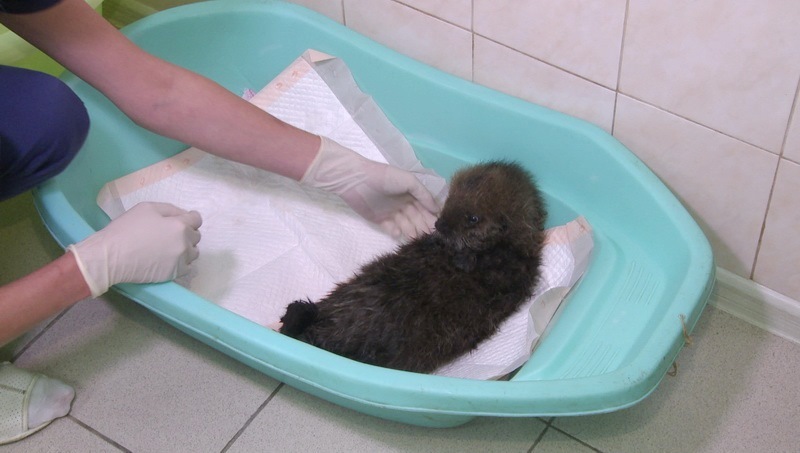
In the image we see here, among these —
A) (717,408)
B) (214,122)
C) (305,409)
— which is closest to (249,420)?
(305,409)

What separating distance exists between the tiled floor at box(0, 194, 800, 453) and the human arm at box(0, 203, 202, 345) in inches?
10.7

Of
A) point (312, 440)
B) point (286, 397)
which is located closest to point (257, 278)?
point (286, 397)

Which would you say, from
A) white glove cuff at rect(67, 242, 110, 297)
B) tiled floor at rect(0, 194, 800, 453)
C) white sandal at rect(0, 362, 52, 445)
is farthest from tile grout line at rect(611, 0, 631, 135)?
white sandal at rect(0, 362, 52, 445)

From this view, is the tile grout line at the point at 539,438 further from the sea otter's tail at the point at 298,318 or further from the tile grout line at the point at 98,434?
the tile grout line at the point at 98,434

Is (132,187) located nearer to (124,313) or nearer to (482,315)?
(124,313)

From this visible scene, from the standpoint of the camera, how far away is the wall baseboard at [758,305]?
1571 millimetres

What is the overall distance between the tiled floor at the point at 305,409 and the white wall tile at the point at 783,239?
0.40 feet

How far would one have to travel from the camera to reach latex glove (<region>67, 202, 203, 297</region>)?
1357 millimetres

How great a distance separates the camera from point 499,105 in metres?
1.69

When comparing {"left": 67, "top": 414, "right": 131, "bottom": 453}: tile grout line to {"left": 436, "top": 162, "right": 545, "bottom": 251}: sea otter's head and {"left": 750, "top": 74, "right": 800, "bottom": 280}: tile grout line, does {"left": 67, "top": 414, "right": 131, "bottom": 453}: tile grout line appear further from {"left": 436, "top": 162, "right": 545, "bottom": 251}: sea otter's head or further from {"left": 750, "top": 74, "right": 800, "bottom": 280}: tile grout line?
{"left": 750, "top": 74, "right": 800, "bottom": 280}: tile grout line

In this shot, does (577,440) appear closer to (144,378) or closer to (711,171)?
(711,171)

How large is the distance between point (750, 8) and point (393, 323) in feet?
2.51

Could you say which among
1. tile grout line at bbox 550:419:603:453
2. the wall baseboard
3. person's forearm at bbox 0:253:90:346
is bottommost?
tile grout line at bbox 550:419:603:453

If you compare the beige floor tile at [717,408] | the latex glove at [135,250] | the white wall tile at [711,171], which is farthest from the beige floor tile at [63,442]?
the white wall tile at [711,171]
